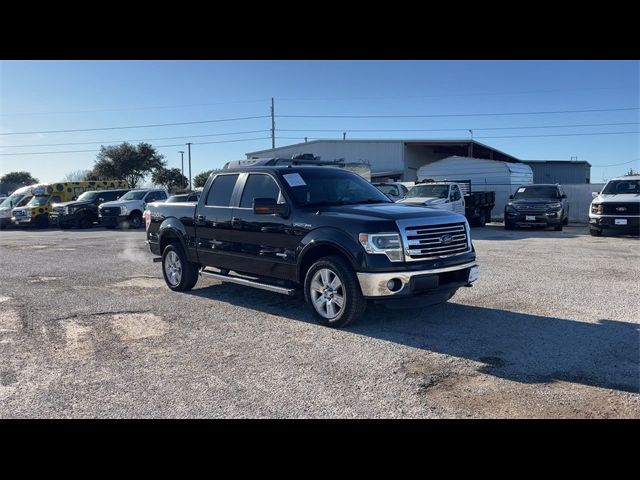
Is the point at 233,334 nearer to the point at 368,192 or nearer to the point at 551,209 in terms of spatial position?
the point at 368,192

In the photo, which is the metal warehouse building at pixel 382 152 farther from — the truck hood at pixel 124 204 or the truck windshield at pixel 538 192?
the truck windshield at pixel 538 192

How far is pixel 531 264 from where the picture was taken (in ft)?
34.6

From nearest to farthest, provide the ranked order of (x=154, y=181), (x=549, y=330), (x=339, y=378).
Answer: (x=339, y=378) < (x=549, y=330) < (x=154, y=181)

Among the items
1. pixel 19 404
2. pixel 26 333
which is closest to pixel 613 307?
pixel 19 404

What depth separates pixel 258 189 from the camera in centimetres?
725

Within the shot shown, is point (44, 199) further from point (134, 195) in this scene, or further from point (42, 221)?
point (134, 195)

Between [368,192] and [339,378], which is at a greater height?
[368,192]

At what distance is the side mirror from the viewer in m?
6.48

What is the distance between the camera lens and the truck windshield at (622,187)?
16.5 meters

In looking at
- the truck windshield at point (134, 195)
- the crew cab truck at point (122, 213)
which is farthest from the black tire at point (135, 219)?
the truck windshield at point (134, 195)

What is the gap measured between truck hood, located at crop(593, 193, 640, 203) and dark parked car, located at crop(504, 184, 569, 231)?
79.9 inches

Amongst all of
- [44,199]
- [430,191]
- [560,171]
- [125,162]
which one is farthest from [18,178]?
[430,191]

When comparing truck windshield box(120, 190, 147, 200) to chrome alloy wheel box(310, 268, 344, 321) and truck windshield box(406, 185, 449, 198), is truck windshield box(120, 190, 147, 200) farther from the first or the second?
chrome alloy wheel box(310, 268, 344, 321)
